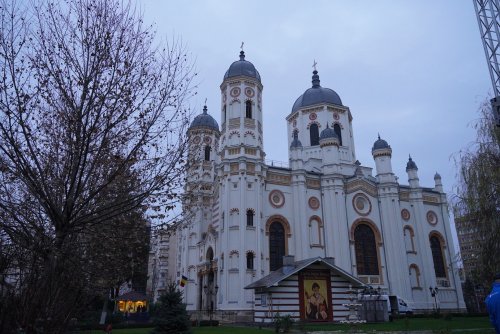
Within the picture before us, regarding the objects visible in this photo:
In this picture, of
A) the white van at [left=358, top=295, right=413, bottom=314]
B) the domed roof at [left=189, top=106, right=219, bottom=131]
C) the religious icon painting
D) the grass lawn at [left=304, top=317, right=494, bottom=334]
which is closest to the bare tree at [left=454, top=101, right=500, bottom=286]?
the grass lawn at [left=304, top=317, right=494, bottom=334]

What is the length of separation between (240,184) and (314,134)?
15288 millimetres

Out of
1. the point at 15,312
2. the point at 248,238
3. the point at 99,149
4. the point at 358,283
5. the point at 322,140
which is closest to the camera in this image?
the point at 15,312

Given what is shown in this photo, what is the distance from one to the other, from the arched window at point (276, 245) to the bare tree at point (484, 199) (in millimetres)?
17474

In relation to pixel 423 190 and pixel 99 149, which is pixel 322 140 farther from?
pixel 99 149

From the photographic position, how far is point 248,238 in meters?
34.7

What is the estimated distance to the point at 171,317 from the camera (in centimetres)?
1622

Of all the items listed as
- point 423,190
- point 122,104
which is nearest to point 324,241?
point 423,190

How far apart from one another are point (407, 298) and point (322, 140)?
1786cm

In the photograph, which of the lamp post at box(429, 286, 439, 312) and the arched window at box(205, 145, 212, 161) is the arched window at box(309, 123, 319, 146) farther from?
the lamp post at box(429, 286, 439, 312)

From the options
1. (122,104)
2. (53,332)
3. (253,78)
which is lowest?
(53,332)

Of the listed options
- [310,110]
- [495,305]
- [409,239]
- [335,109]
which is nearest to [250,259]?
[409,239]

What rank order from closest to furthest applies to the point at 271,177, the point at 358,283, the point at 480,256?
the point at 480,256, the point at 358,283, the point at 271,177

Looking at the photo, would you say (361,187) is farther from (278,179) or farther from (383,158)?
(278,179)

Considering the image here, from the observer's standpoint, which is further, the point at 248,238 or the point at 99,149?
the point at 248,238
